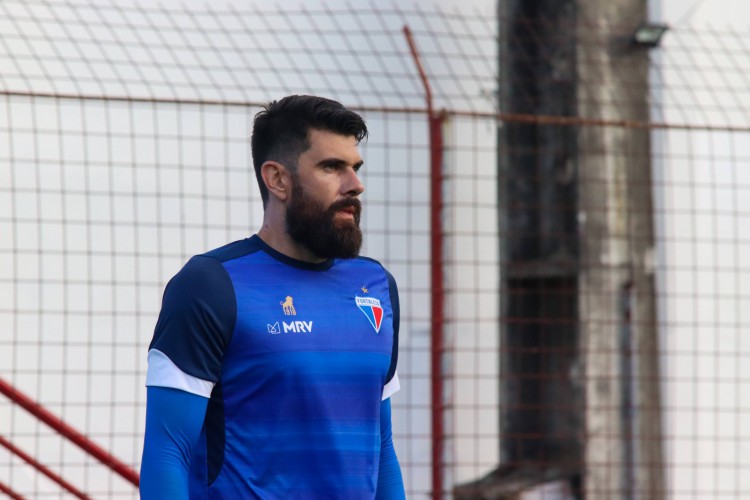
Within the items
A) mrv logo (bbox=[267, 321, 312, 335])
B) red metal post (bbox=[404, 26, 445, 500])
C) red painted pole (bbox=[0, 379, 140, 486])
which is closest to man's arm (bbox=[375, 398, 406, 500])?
mrv logo (bbox=[267, 321, 312, 335])

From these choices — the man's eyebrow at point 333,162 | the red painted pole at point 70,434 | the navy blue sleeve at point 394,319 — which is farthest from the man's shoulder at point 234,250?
the red painted pole at point 70,434

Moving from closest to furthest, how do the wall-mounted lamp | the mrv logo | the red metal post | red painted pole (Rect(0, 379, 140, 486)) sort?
the mrv logo
red painted pole (Rect(0, 379, 140, 486))
the red metal post
the wall-mounted lamp

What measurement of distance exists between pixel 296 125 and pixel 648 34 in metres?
4.47

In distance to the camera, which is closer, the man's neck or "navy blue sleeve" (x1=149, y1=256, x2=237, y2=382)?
"navy blue sleeve" (x1=149, y1=256, x2=237, y2=382)

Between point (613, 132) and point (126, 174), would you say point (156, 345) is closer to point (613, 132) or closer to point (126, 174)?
point (126, 174)

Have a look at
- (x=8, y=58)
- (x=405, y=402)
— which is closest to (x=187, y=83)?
(x=8, y=58)

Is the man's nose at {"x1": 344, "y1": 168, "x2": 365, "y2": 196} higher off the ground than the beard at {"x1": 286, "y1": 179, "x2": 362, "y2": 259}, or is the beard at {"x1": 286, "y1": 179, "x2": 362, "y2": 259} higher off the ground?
the man's nose at {"x1": 344, "y1": 168, "x2": 365, "y2": 196}

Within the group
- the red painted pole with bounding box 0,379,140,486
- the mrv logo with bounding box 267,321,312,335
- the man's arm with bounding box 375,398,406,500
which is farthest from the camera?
the red painted pole with bounding box 0,379,140,486

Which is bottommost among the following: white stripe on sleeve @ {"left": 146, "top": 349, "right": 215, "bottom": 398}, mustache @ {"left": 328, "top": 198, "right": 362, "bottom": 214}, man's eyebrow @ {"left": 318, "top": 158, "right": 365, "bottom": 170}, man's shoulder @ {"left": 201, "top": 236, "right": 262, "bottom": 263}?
white stripe on sleeve @ {"left": 146, "top": 349, "right": 215, "bottom": 398}

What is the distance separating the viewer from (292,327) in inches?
116

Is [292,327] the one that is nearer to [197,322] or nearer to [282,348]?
[282,348]

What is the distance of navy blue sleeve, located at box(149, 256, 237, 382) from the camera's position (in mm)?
2838

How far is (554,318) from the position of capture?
7223mm

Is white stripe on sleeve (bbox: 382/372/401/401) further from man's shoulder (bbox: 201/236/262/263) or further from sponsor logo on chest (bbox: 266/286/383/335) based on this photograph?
man's shoulder (bbox: 201/236/262/263)
